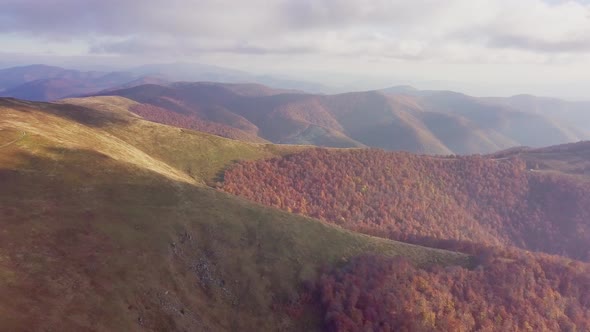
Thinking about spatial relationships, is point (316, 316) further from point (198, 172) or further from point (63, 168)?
point (198, 172)

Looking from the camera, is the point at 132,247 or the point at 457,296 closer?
the point at 132,247

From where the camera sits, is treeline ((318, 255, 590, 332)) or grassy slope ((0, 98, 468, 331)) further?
treeline ((318, 255, 590, 332))

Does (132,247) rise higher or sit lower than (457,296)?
higher

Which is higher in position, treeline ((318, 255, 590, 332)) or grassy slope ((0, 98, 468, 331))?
grassy slope ((0, 98, 468, 331))
